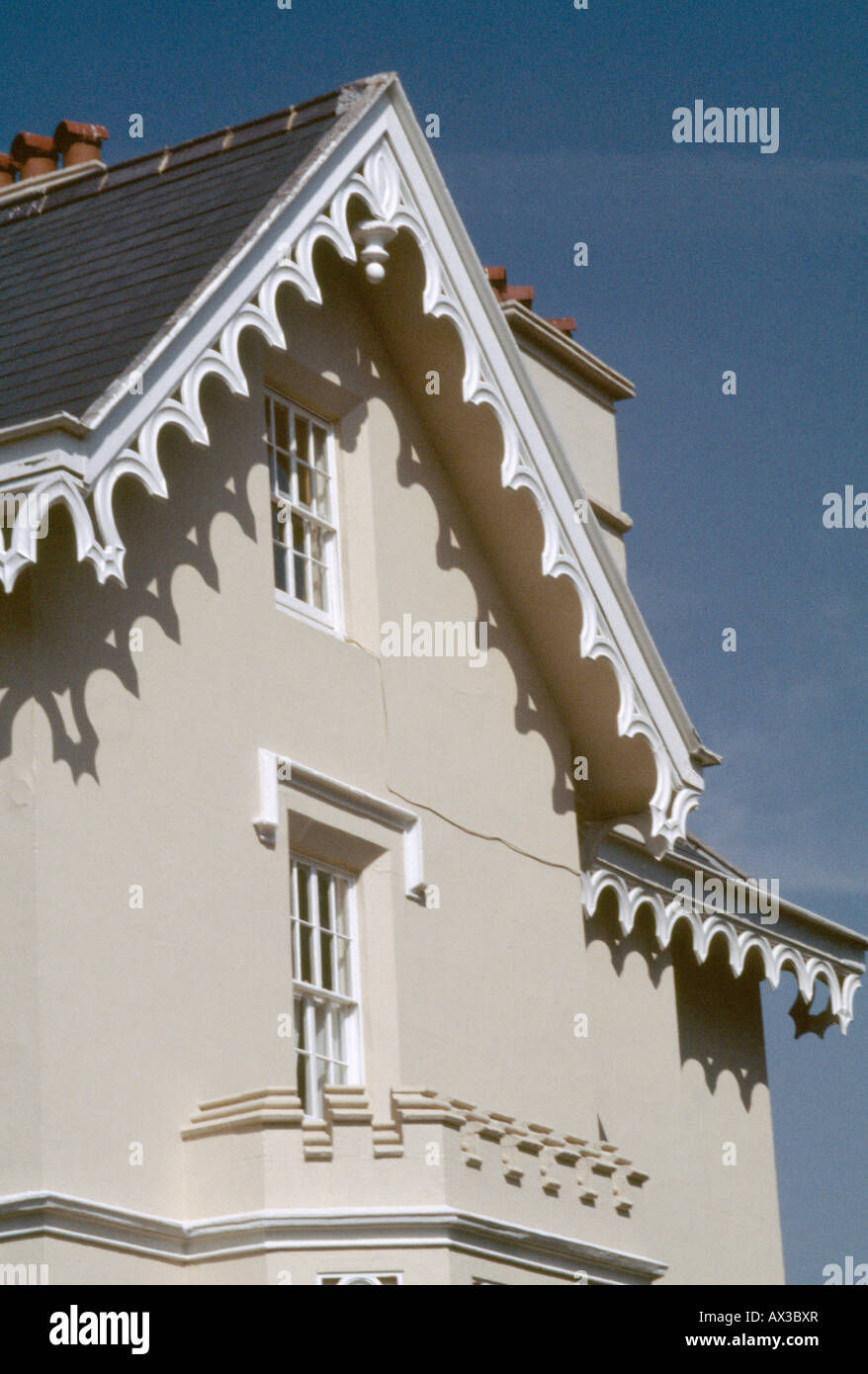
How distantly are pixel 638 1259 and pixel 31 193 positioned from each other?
881cm

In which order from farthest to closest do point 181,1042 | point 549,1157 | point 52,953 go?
1. point 549,1157
2. point 181,1042
3. point 52,953

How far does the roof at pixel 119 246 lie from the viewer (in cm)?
1309

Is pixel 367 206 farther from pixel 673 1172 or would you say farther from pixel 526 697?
pixel 673 1172

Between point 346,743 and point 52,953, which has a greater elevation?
point 346,743

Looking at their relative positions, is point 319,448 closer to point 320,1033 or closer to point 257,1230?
point 320,1033

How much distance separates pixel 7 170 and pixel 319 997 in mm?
8725

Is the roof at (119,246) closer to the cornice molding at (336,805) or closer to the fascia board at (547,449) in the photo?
the fascia board at (547,449)

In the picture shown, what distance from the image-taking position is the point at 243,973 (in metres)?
13.6

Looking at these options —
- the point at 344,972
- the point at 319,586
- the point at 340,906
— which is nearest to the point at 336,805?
the point at 340,906

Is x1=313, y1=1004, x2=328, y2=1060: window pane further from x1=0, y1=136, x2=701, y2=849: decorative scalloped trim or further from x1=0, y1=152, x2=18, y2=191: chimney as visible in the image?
x1=0, y1=152, x2=18, y2=191: chimney
